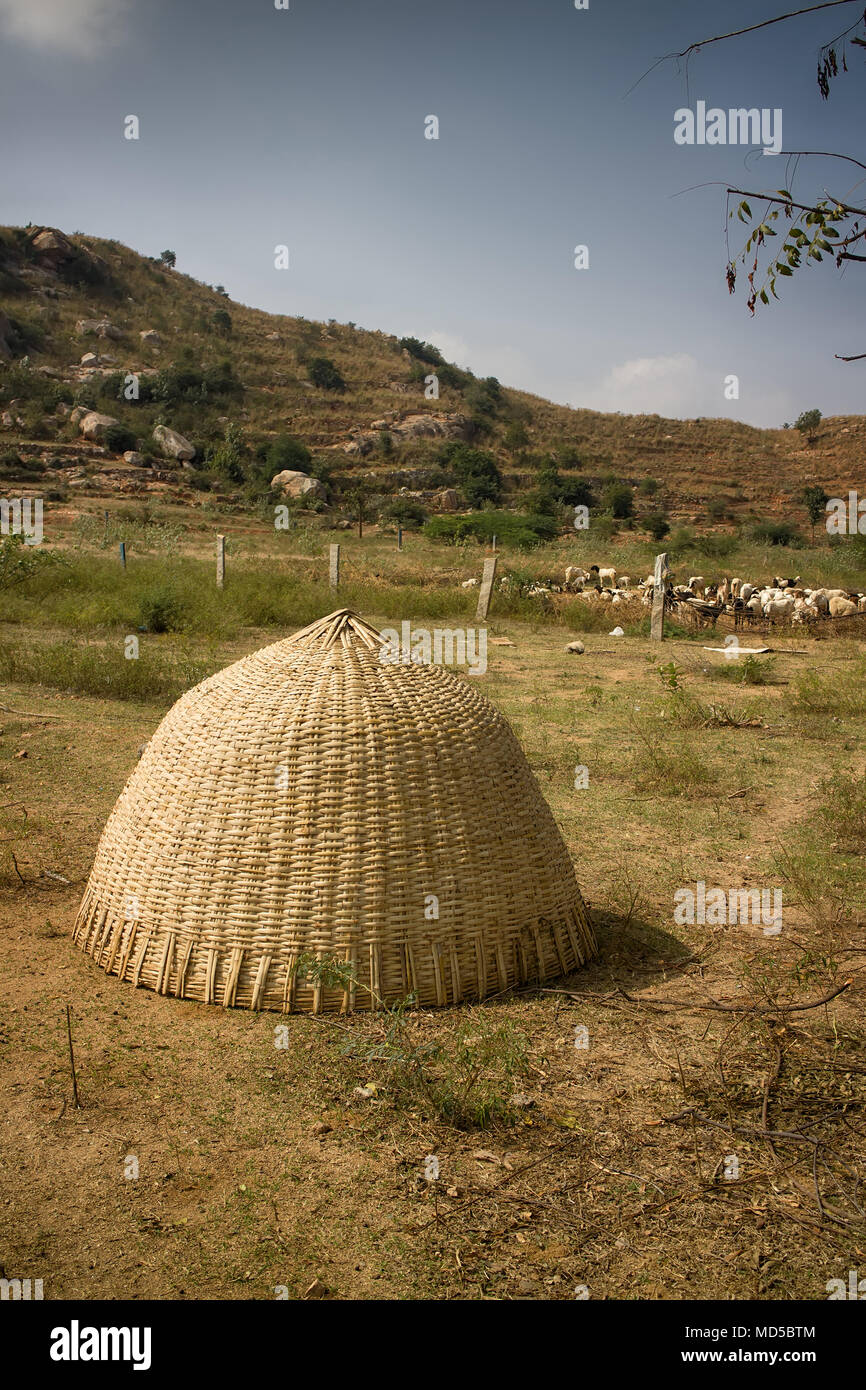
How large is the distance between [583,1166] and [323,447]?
48039mm

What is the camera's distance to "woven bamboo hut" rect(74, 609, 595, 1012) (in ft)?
12.5

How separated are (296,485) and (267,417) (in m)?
13.1

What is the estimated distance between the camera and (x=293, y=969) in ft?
12.5

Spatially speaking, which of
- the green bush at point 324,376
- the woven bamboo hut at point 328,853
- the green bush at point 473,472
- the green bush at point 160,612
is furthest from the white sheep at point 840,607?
→ the green bush at point 324,376

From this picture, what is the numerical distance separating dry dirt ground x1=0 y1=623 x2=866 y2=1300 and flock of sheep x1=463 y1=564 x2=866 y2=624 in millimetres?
13143

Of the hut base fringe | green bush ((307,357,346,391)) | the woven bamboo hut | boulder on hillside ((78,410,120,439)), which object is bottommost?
the hut base fringe

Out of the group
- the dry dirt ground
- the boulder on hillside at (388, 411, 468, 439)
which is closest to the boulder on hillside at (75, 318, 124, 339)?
the boulder on hillside at (388, 411, 468, 439)

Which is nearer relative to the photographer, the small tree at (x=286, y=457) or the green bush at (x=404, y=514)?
the green bush at (x=404, y=514)

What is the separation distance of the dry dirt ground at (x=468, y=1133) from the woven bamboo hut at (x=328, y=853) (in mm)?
166

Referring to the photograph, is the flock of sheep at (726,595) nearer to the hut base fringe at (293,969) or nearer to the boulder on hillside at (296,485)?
the hut base fringe at (293,969)

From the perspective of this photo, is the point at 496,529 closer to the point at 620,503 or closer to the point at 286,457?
the point at 620,503

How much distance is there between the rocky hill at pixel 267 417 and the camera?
40.3m

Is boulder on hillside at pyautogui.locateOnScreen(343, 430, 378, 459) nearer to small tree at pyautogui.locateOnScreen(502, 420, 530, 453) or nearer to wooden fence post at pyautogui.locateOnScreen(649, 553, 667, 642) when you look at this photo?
small tree at pyautogui.locateOnScreen(502, 420, 530, 453)

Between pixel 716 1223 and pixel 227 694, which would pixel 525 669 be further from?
pixel 716 1223
